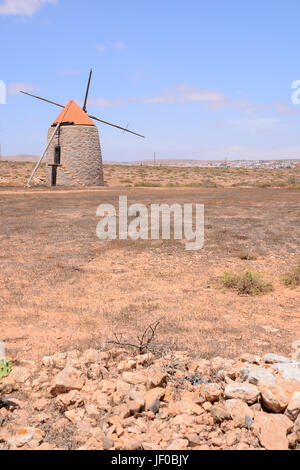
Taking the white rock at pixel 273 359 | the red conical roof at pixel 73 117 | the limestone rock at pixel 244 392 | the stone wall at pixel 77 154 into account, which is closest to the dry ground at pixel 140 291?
the white rock at pixel 273 359

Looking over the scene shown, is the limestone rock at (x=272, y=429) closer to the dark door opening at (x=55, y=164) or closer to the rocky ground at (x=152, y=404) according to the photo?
the rocky ground at (x=152, y=404)

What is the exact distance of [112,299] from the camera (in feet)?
17.7

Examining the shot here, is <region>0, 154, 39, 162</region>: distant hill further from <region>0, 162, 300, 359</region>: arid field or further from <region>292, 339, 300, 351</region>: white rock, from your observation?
<region>292, 339, 300, 351</region>: white rock

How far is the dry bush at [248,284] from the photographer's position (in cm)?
581

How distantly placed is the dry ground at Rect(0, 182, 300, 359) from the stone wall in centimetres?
1354

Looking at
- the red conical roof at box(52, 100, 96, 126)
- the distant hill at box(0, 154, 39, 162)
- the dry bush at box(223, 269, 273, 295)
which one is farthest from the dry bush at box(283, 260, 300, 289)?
the distant hill at box(0, 154, 39, 162)

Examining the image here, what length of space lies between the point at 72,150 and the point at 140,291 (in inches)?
770

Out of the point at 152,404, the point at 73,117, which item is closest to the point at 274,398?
the point at 152,404

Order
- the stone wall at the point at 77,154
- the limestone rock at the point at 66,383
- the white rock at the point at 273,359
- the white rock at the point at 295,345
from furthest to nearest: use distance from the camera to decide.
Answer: the stone wall at the point at 77,154 → the white rock at the point at 295,345 → the white rock at the point at 273,359 → the limestone rock at the point at 66,383

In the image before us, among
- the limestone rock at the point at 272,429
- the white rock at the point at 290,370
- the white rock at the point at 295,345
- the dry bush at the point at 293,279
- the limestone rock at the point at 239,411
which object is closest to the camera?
the limestone rock at the point at 272,429

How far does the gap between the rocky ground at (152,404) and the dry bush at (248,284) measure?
240cm

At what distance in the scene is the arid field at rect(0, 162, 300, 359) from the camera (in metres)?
4.18

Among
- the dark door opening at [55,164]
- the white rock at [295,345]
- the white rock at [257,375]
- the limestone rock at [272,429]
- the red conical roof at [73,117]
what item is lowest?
the white rock at [295,345]
